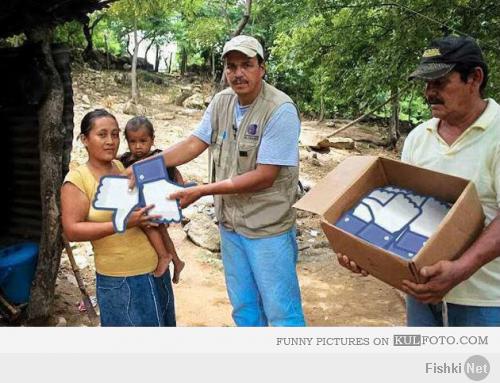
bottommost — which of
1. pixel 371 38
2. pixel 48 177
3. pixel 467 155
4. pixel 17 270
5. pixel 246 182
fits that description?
pixel 17 270

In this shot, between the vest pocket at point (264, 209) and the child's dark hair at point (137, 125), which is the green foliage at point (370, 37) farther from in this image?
the vest pocket at point (264, 209)

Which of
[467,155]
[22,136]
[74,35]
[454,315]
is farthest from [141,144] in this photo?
[74,35]

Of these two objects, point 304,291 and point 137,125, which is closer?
point 137,125

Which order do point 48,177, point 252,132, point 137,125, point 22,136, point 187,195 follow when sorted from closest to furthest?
1. point 187,195
2. point 252,132
3. point 137,125
4. point 48,177
5. point 22,136

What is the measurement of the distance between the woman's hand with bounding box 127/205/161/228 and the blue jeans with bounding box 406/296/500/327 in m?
1.17

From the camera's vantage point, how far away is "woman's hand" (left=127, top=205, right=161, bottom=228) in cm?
200

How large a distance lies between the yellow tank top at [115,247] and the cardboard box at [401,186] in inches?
30.9

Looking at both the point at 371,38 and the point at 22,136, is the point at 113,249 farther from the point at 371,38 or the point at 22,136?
the point at 371,38

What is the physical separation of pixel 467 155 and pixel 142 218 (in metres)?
1.32

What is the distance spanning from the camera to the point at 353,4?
6.15 metres

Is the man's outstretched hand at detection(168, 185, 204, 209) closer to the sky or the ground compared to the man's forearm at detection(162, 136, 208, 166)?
closer to the ground

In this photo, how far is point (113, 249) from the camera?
2057 mm

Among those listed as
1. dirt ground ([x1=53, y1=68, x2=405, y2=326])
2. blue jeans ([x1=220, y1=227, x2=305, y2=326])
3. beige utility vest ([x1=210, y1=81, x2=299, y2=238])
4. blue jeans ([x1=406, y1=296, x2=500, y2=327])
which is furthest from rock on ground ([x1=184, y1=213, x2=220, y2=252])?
blue jeans ([x1=406, y1=296, x2=500, y2=327])

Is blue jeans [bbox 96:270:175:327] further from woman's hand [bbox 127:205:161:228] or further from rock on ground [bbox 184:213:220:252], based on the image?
rock on ground [bbox 184:213:220:252]
